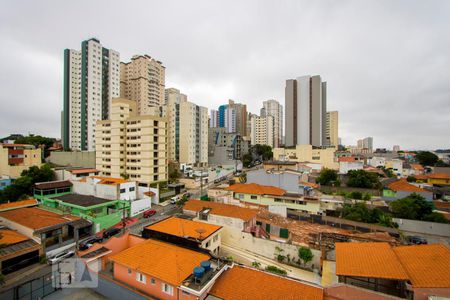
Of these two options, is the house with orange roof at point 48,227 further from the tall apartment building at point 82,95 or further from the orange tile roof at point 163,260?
the tall apartment building at point 82,95

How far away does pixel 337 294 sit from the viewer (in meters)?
9.28

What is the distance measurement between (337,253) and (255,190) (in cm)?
1644

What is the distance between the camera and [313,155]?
57.4 metres

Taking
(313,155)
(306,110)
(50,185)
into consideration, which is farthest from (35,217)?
(306,110)

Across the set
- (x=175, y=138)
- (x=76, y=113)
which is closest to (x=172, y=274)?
(x=175, y=138)

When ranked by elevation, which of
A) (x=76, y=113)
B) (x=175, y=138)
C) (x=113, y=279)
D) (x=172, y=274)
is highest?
(x=76, y=113)

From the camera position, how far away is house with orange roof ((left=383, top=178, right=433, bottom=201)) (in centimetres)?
2986

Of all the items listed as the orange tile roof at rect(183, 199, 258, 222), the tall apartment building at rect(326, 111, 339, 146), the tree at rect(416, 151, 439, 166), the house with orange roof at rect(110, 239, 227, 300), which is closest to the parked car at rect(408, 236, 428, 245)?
the orange tile roof at rect(183, 199, 258, 222)

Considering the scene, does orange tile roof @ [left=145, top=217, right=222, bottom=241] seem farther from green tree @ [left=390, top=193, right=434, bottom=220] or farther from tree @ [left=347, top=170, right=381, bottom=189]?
tree @ [left=347, top=170, right=381, bottom=189]

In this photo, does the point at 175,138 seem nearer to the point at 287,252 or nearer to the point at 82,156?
the point at 82,156

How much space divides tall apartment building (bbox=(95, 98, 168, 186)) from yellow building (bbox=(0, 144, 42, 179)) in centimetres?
1057

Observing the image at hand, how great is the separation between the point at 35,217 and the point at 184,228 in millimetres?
16080

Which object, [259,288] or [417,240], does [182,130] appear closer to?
[417,240]

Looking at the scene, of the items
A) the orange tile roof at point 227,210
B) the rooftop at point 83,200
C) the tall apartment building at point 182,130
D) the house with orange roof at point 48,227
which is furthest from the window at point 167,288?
the tall apartment building at point 182,130
